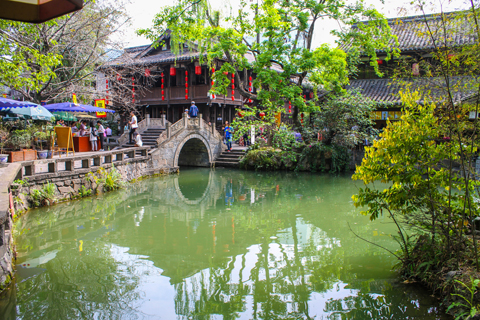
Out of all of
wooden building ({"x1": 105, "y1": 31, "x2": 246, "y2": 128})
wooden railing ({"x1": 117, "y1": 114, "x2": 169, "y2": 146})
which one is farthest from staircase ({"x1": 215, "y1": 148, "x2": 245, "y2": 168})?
wooden railing ({"x1": 117, "y1": 114, "x2": 169, "y2": 146})

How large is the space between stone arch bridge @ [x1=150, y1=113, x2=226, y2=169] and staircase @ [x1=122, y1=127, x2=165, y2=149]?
613 mm

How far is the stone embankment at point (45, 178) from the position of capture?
18.0 ft

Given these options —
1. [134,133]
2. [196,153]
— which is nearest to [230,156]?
[196,153]

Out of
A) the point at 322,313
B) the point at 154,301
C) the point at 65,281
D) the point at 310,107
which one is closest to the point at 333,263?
the point at 322,313

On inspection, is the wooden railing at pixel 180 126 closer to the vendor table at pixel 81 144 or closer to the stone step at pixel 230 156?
the stone step at pixel 230 156

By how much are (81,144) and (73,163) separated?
5.25m

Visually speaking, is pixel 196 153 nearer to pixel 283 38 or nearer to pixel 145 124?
pixel 145 124

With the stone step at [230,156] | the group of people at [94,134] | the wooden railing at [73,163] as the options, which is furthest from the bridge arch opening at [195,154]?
the group of people at [94,134]

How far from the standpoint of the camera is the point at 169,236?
742 cm

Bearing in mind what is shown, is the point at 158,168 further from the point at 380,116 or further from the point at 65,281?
the point at 65,281

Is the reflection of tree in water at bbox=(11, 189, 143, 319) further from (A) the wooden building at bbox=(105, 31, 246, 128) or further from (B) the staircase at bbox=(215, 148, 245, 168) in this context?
(A) the wooden building at bbox=(105, 31, 246, 128)

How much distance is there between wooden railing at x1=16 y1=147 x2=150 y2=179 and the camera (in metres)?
9.13

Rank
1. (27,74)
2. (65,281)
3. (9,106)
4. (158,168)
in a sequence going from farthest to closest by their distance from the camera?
(158,168)
(27,74)
(9,106)
(65,281)

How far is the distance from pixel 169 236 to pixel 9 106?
591 cm
